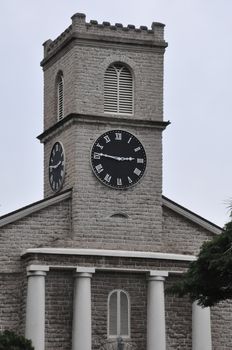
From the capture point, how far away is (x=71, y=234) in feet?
187

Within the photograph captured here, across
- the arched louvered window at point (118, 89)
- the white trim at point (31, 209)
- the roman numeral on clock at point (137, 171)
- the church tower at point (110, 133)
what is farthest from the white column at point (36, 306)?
the arched louvered window at point (118, 89)

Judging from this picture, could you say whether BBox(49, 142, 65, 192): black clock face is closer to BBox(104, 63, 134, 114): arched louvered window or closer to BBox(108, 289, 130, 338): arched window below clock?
BBox(104, 63, 134, 114): arched louvered window

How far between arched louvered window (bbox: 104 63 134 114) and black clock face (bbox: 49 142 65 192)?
2.80 meters

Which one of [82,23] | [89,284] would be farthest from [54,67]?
[89,284]

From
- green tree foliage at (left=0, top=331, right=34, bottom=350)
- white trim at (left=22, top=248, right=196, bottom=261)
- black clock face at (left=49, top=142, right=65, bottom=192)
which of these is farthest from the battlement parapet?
green tree foliage at (left=0, top=331, right=34, bottom=350)

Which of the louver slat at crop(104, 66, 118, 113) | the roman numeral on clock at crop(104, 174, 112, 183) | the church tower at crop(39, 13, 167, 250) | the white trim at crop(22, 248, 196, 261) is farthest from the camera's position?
the louver slat at crop(104, 66, 118, 113)

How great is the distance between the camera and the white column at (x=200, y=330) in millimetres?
56812

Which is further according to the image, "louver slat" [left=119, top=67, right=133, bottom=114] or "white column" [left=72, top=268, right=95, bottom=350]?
"louver slat" [left=119, top=67, right=133, bottom=114]

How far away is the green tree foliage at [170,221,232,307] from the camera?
147 ft

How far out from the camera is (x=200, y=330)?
5688 centimetres

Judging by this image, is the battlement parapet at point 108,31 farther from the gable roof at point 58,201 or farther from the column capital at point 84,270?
the column capital at point 84,270

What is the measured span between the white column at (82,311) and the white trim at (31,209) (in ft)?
10.7

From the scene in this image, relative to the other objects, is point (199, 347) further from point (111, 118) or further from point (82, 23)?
point (82, 23)

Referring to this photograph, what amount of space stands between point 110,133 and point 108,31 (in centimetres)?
450
